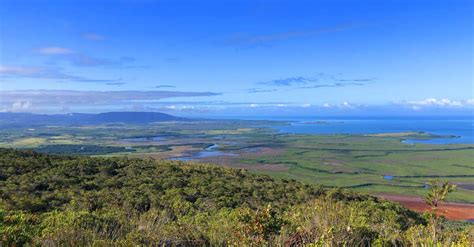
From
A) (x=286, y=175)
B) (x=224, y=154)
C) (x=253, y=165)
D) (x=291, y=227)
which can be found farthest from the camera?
(x=224, y=154)

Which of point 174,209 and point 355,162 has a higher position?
point 174,209

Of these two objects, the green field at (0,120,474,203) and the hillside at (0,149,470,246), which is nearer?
the hillside at (0,149,470,246)

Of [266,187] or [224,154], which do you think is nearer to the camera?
[266,187]

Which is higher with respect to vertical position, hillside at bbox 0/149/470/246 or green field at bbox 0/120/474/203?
hillside at bbox 0/149/470/246

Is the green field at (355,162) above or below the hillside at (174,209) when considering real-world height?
below

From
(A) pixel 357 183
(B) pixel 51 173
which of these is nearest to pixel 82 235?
(B) pixel 51 173

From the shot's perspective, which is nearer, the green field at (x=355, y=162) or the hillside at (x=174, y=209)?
the hillside at (x=174, y=209)

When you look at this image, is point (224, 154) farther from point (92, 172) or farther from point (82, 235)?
point (82, 235)

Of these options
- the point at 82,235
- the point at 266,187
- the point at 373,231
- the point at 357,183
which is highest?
the point at 82,235
